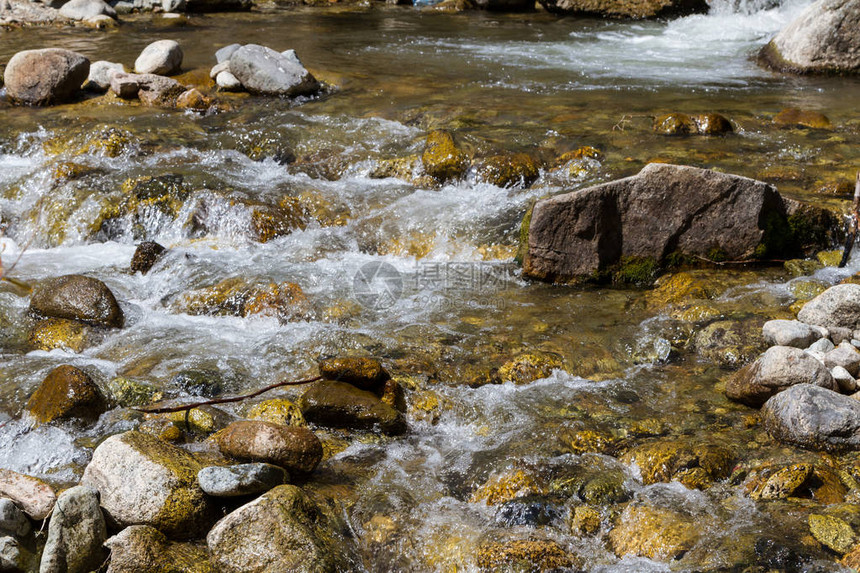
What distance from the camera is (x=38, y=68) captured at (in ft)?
34.2

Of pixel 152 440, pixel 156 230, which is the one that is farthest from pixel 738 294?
pixel 156 230

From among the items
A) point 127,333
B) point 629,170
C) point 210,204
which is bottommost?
point 127,333

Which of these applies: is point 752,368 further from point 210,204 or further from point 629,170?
point 210,204

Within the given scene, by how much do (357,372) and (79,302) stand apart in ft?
8.61

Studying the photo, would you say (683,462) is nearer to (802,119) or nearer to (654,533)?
(654,533)

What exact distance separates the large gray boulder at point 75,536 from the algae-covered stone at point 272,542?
1.63 ft

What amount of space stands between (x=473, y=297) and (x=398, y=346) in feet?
3.25

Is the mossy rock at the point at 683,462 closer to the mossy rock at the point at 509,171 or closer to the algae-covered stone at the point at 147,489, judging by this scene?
the algae-covered stone at the point at 147,489

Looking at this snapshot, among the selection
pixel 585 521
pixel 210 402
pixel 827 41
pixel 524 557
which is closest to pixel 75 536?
pixel 210 402

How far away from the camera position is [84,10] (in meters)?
17.1

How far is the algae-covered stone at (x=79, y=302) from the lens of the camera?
5.97 metres

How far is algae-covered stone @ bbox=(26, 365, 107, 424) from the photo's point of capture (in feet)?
15.0

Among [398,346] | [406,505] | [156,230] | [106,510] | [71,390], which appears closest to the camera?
[106,510]

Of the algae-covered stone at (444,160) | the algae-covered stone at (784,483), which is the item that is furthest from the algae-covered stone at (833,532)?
the algae-covered stone at (444,160)
